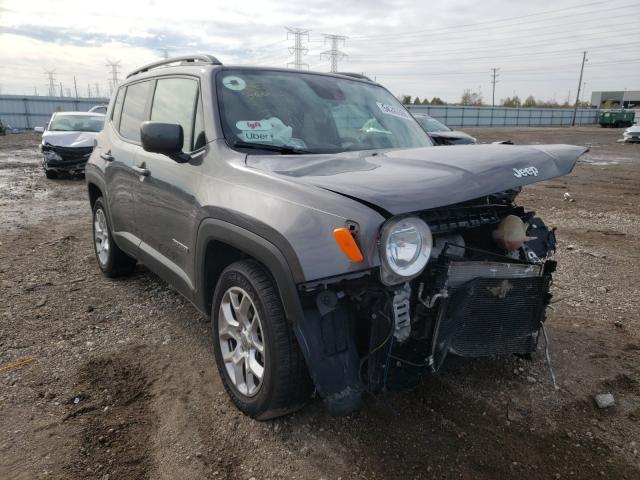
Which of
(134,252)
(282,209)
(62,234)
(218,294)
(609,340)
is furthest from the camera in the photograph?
(62,234)

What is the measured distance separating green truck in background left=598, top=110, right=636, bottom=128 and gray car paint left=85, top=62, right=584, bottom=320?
53.7m

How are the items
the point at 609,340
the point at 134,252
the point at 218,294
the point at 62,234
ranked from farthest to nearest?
the point at 62,234, the point at 134,252, the point at 609,340, the point at 218,294

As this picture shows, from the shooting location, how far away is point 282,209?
231 centimetres

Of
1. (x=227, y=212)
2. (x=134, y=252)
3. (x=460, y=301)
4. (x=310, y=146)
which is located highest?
(x=310, y=146)

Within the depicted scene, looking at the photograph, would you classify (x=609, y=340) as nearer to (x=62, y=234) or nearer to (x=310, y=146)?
(x=310, y=146)

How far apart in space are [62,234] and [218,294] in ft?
17.4

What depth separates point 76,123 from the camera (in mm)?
13492

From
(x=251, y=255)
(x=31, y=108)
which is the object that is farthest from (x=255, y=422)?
(x=31, y=108)

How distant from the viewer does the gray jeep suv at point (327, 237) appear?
216 centimetres

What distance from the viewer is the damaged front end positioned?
2.16m

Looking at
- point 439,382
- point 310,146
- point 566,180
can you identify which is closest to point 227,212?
point 310,146

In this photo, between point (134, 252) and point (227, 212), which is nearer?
point (227, 212)

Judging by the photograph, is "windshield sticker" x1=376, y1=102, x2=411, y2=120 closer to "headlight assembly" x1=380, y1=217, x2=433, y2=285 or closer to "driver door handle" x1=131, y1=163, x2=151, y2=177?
"driver door handle" x1=131, y1=163, x2=151, y2=177

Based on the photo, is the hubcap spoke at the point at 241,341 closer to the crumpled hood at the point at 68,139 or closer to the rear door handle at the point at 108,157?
the rear door handle at the point at 108,157
